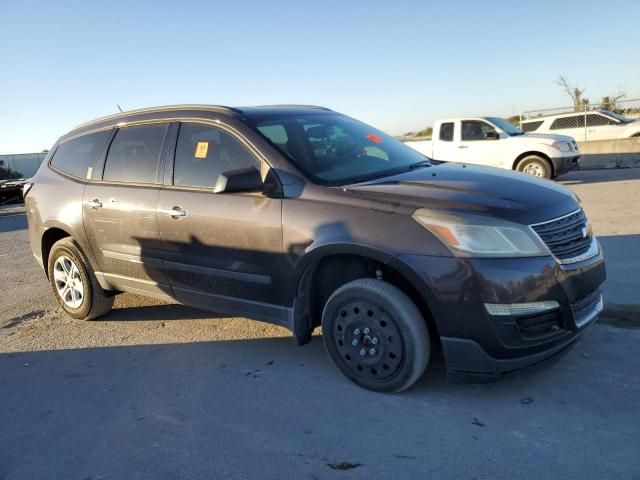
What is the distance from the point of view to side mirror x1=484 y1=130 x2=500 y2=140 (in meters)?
13.1

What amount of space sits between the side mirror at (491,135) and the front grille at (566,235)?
10242 mm

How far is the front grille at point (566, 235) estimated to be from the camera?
3094 millimetres

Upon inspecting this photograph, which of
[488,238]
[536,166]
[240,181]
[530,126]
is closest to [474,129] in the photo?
[536,166]

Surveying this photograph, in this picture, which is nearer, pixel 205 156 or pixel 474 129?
pixel 205 156

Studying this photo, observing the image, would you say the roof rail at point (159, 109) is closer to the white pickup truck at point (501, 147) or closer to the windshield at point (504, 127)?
the white pickup truck at point (501, 147)

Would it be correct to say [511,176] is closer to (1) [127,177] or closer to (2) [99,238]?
(1) [127,177]

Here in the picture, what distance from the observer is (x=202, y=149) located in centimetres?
413

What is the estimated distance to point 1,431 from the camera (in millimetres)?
3324

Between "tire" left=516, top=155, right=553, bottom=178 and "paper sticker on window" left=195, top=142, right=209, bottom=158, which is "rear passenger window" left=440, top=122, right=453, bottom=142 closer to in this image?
"tire" left=516, top=155, right=553, bottom=178

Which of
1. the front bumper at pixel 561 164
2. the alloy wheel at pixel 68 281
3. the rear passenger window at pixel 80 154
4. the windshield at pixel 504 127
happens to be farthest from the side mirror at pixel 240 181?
the windshield at pixel 504 127

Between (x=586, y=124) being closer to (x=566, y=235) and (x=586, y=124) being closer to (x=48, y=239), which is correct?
(x=566, y=235)

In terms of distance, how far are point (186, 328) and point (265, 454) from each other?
86.9 inches

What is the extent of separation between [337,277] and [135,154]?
2.15 metres

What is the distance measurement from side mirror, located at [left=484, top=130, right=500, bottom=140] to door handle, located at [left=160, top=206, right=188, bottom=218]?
10707 mm
